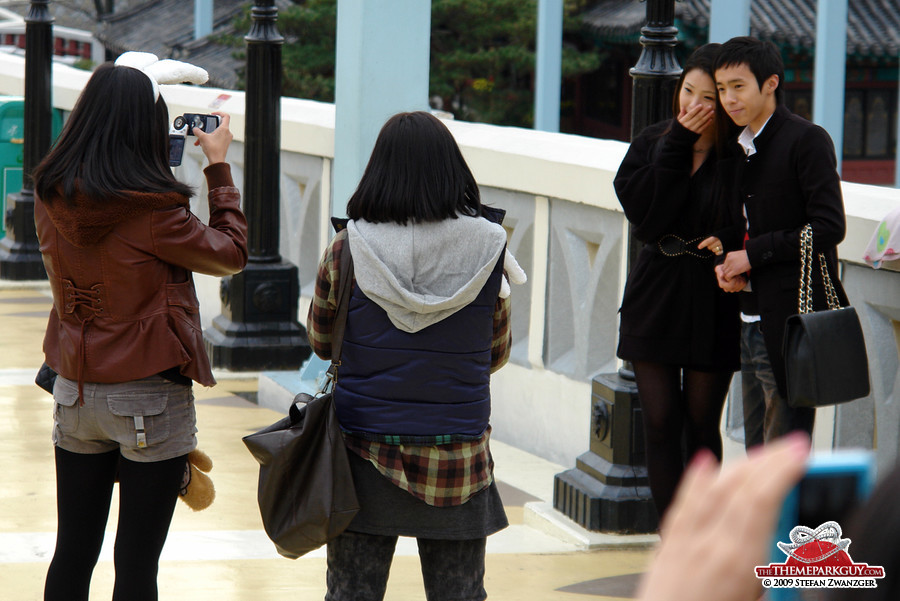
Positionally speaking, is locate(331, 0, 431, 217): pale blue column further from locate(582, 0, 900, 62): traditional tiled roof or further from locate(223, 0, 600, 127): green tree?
locate(582, 0, 900, 62): traditional tiled roof

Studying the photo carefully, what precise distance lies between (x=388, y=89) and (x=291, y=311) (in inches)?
71.5

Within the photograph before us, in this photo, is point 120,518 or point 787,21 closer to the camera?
point 120,518

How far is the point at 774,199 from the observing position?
12.9 ft

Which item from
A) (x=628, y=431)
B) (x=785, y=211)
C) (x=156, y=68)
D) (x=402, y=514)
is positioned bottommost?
(x=628, y=431)

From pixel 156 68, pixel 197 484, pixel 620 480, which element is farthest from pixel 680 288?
pixel 156 68

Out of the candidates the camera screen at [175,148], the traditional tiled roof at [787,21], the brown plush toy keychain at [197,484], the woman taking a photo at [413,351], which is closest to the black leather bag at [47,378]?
the brown plush toy keychain at [197,484]

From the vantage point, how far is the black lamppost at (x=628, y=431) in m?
4.99

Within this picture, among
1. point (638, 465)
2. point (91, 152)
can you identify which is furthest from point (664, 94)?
point (91, 152)

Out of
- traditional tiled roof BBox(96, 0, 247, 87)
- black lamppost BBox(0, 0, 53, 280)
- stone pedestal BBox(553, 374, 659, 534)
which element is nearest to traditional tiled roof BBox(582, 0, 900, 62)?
traditional tiled roof BBox(96, 0, 247, 87)

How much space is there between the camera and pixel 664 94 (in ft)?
16.4

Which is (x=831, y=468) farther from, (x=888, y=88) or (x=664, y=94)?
(x=888, y=88)

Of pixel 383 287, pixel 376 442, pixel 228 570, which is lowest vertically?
pixel 228 570

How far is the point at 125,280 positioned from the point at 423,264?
71cm

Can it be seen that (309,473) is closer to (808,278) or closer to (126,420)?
(126,420)
